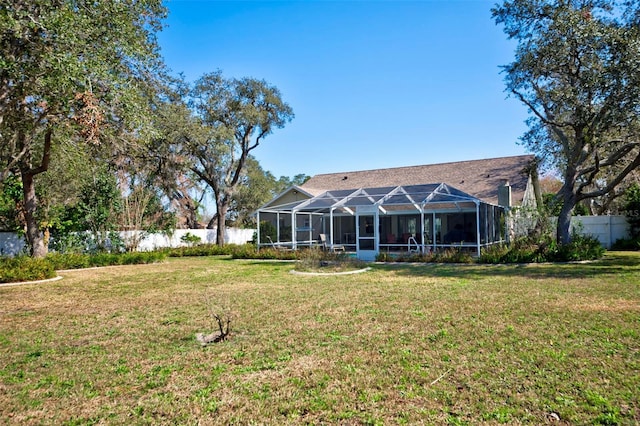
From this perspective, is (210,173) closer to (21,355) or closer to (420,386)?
(21,355)

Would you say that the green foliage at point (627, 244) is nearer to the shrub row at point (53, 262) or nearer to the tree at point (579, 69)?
the tree at point (579, 69)

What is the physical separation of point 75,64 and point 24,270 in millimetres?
7507

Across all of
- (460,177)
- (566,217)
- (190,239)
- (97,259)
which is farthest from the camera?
(190,239)

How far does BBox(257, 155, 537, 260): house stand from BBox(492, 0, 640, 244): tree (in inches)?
140

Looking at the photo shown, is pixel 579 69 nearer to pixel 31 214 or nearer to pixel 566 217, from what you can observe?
pixel 566 217

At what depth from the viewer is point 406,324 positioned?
21.1ft

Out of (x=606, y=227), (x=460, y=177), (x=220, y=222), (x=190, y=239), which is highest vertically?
(x=460, y=177)

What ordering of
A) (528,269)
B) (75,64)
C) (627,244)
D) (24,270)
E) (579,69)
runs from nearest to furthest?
Answer: (75,64), (24,270), (528,269), (579,69), (627,244)

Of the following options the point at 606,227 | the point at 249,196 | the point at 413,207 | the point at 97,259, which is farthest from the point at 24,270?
the point at 249,196

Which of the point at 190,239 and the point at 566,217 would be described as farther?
the point at 190,239

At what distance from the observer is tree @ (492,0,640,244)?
1277 centimetres

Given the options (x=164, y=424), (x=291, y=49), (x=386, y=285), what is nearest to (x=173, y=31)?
(x=291, y=49)

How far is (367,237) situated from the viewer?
63.3 feet

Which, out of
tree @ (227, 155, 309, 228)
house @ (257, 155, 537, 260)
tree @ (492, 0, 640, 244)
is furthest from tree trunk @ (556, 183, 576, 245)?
tree @ (227, 155, 309, 228)
